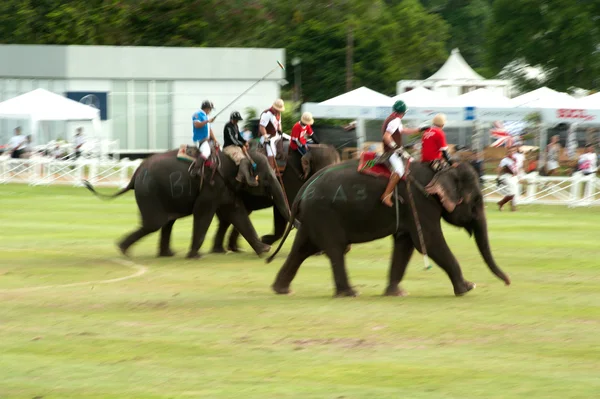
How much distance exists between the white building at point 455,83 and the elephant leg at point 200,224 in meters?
35.9

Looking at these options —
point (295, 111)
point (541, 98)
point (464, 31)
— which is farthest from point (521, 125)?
point (464, 31)

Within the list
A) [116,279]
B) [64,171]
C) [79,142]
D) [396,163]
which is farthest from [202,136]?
[79,142]

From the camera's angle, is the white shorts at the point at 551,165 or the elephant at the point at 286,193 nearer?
the elephant at the point at 286,193

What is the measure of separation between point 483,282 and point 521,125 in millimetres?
29524

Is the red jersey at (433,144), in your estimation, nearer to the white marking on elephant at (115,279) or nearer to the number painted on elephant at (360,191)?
the number painted on elephant at (360,191)

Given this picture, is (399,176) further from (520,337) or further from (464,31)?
(464,31)

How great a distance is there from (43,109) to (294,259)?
2883 centimetres

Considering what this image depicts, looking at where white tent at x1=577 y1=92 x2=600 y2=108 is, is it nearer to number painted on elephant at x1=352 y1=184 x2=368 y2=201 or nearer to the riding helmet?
the riding helmet

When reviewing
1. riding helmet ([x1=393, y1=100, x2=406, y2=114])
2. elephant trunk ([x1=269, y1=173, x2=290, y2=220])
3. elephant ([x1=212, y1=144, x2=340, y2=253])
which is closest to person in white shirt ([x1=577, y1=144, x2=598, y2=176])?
elephant ([x1=212, y1=144, x2=340, y2=253])

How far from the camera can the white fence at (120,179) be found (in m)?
34.1

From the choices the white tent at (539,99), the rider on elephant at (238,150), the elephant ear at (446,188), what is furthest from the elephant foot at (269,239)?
the white tent at (539,99)

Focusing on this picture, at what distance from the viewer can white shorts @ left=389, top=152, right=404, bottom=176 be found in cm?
1480

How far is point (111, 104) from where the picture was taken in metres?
51.8

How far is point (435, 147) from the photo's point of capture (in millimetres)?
15195
